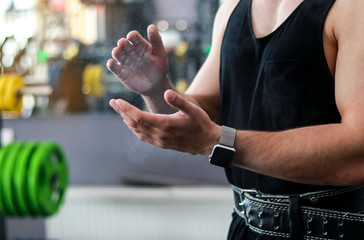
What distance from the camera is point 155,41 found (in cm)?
Result: 63

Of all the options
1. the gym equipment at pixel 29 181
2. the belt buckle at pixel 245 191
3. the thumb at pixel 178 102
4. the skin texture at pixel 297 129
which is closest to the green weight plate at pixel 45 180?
the gym equipment at pixel 29 181

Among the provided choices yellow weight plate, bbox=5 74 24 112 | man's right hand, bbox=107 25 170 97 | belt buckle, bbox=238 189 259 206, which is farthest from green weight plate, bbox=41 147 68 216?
man's right hand, bbox=107 25 170 97

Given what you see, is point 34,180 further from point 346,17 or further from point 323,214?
point 346,17

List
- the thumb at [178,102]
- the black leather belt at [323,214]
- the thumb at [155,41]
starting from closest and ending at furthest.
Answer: the thumb at [178,102] → the thumb at [155,41] → the black leather belt at [323,214]

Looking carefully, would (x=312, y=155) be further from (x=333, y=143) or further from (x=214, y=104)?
(x=214, y=104)

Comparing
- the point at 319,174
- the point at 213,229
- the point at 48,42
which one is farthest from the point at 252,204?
the point at 48,42

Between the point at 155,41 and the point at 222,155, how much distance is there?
0.57ft

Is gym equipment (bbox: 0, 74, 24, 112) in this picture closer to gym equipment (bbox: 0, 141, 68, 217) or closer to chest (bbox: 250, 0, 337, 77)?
gym equipment (bbox: 0, 141, 68, 217)

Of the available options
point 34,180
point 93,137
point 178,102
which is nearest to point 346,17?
point 178,102

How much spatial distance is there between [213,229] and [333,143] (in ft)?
4.91

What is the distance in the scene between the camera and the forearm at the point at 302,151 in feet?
2.07

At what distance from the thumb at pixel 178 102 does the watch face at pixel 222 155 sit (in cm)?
7

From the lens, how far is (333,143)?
2.09ft

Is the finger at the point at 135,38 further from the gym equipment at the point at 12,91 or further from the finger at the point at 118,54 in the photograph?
the gym equipment at the point at 12,91
